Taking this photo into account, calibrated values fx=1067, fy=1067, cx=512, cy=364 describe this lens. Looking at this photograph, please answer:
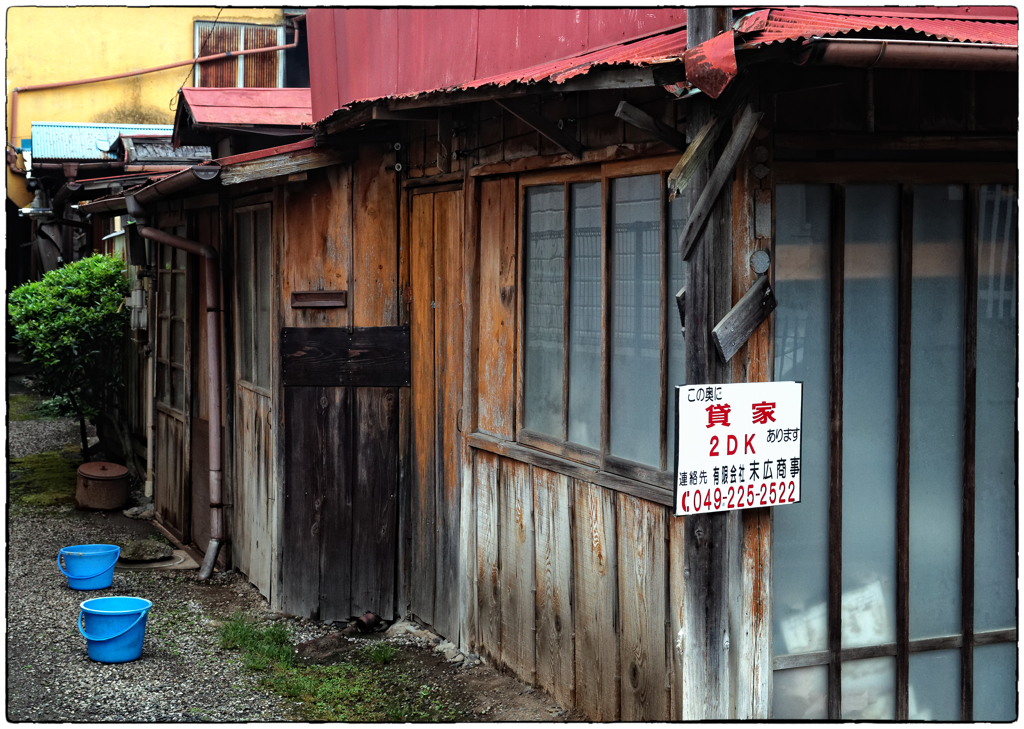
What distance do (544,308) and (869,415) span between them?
6.99 feet

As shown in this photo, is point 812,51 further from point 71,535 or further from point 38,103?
point 38,103

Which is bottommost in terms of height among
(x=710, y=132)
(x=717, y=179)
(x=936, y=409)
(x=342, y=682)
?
(x=342, y=682)

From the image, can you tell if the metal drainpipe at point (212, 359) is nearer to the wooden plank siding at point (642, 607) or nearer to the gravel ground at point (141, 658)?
the gravel ground at point (141, 658)

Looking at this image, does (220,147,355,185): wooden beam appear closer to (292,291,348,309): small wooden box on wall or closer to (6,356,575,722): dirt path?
(292,291,348,309): small wooden box on wall

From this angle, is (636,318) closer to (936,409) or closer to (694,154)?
(694,154)

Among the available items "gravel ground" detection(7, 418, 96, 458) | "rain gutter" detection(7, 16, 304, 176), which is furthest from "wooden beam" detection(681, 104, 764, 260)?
"rain gutter" detection(7, 16, 304, 176)

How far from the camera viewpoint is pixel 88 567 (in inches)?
350

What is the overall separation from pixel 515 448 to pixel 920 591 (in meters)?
2.48

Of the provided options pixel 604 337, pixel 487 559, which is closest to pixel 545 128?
pixel 604 337

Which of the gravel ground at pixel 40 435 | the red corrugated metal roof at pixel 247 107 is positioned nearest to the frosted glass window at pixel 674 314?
the red corrugated metal roof at pixel 247 107

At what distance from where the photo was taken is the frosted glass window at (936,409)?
4914 millimetres

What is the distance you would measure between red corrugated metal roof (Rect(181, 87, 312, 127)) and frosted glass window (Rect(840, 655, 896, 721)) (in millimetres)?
7261

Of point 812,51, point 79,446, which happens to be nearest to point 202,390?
point 79,446

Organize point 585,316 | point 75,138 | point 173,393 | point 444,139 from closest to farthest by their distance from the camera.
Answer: point 585,316 < point 444,139 < point 173,393 < point 75,138
